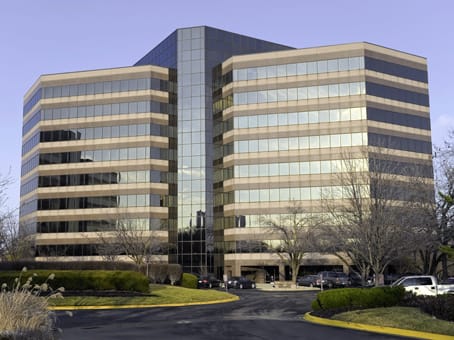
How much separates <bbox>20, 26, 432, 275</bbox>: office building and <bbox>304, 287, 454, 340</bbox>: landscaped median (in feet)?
158

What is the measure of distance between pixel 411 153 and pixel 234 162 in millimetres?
23385

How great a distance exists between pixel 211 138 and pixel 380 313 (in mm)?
60533

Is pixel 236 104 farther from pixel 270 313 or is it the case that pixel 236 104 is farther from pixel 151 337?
pixel 151 337

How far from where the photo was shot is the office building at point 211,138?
241ft

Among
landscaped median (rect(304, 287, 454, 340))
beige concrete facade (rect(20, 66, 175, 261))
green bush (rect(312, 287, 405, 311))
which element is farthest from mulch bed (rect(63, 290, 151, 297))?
beige concrete facade (rect(20, 66, 175, 261))

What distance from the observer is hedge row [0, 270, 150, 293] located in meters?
33.1

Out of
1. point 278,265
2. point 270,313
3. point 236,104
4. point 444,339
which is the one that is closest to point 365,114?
point 236,104

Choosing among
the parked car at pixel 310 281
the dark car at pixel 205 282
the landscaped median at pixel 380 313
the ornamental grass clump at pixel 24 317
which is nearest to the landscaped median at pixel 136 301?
the landscaped median at pixel 380 313

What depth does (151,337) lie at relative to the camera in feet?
57.3

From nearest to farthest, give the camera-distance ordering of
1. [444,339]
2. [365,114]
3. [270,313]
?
[444,339]
[270,313]
[365,114]

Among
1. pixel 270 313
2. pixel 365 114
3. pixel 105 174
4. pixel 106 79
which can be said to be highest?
pixel 106 79

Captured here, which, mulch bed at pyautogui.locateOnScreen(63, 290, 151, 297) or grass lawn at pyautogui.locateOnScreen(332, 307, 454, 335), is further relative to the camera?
mulch bed at pyautogui.locateOnScreen(63, 290, 151, 297)

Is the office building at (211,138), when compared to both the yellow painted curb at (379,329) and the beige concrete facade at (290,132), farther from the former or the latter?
the yellow painted curb at (379,329)

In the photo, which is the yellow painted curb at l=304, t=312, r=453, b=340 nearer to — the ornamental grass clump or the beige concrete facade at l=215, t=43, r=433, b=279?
the ornamental grass clump
